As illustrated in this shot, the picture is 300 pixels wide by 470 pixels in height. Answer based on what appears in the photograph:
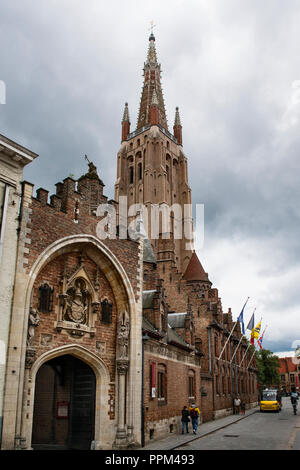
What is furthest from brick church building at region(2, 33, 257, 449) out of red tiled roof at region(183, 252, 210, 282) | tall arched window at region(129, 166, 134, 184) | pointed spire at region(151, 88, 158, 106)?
pointed spire at region(151, 88, 158, 106)

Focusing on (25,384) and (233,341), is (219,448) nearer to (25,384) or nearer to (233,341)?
(25,384)

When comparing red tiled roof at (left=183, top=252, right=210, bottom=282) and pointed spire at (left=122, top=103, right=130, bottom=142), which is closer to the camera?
red tiled roof at (left=183, top=252, right=210, bottom=282)

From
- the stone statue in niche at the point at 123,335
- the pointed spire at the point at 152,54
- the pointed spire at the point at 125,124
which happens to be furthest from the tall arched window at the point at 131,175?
the stone statue in niche at the point at 123,335

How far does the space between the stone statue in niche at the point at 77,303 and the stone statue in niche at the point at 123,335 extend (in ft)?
6.50

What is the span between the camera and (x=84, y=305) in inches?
682

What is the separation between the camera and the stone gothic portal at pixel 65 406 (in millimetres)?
17688

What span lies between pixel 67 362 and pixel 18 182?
8.85 m

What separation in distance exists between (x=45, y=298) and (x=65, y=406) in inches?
237

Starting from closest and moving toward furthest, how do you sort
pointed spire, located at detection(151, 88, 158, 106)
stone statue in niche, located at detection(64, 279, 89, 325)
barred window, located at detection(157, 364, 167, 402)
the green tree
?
stone statue in niche, located at detection(64, 279, 89, 325), barred window, located at detection(157, 364, 167, 402), the green tree, pointed spire, located at detection(151, 88, 158, 106)

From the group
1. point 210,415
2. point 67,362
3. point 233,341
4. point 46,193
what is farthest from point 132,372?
point 233,341

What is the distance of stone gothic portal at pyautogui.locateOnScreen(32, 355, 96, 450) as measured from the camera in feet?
58.0

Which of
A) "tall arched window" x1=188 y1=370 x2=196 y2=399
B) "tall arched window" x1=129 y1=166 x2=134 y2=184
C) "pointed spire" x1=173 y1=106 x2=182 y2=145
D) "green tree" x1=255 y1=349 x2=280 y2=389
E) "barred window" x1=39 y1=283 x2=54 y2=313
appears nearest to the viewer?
"barred window" x1=39 y1=283 x2=54 y2=313

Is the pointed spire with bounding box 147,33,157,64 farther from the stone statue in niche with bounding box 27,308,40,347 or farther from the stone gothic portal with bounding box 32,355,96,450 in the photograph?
the stone statue in niche with bounding box 27,308,40,347

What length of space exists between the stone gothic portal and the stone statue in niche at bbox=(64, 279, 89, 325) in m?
2.67
